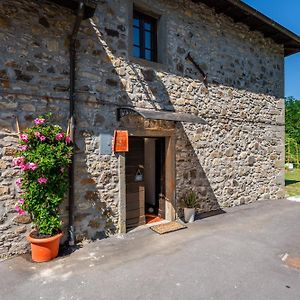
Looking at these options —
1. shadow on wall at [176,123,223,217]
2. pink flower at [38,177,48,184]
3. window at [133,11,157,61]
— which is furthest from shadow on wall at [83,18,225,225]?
pink flower at [38,177,48,184]

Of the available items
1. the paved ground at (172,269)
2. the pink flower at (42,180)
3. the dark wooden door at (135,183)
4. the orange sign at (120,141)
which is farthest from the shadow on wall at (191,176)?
the pink flower at (42,180)

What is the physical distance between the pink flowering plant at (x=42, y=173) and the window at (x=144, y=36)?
2936 mm

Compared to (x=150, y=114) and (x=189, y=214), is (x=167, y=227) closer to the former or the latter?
(x=189, y=214)

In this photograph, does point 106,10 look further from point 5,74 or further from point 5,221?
point 5,221

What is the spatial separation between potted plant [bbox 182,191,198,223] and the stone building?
0.19 metres

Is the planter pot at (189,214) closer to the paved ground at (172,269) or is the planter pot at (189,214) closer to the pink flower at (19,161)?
the paved ground at (172,269)

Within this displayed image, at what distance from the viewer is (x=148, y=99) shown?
19.2 feet

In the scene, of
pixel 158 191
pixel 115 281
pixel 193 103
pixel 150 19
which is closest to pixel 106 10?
pixel 150 19

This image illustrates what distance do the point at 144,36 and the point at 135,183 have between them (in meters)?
3.51

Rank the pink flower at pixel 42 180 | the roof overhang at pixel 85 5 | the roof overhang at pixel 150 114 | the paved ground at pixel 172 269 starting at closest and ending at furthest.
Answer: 1. the paved ground at pixel 172 269
2. the pink flower at pixel 42 180
3. the roof overhang at pixel 85 5
4. the roof overhang at pixel 150 114

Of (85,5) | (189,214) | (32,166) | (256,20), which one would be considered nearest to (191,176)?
(189,214)

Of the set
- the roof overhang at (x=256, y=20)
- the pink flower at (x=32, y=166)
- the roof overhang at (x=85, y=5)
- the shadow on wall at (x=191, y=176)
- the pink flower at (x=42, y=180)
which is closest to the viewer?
the pink flower at (x=32, y=166)

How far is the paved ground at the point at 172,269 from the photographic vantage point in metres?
3.33

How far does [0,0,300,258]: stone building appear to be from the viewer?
4379 millimetres
